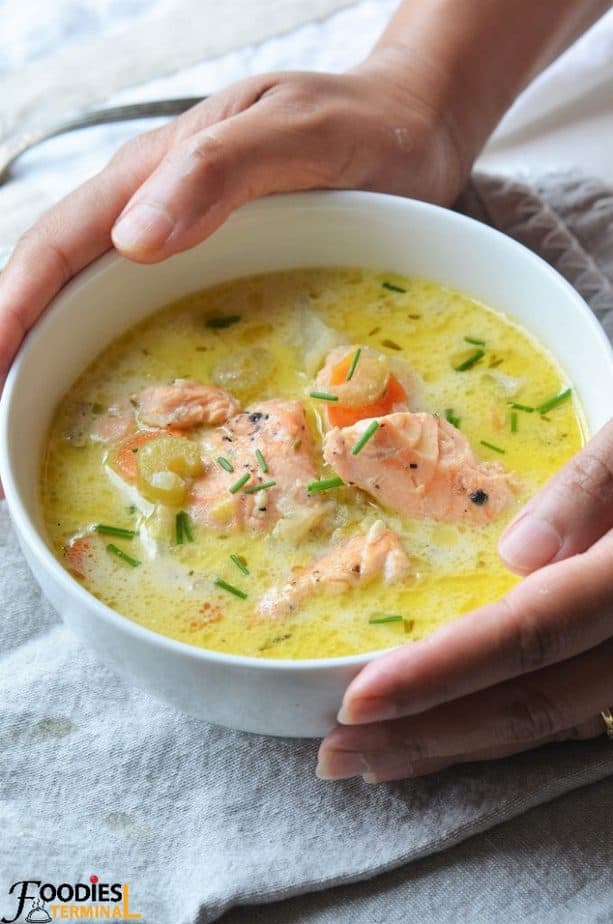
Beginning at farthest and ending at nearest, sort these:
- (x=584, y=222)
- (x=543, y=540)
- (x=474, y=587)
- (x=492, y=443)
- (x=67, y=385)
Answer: (x=584, y=222)
(x=67, y=385)
(x=492, y=443)
(x=474, y=587)
(x=543, y=540)

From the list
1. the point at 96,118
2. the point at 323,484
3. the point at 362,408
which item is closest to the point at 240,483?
the point at 323,484

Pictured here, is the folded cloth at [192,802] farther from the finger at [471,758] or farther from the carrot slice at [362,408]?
the carrot slice at [362,408]

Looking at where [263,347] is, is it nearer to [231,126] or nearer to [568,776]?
[231,126]

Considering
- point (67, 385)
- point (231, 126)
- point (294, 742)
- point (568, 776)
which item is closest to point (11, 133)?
point (231, 126)

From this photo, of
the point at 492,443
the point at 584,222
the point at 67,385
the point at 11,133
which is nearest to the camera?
the point at 492,443

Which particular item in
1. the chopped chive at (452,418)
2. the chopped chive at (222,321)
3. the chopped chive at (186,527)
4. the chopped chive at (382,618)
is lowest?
the chopped chive at (382,618)

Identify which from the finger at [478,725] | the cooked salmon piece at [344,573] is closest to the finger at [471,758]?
the finger at [478,725]
